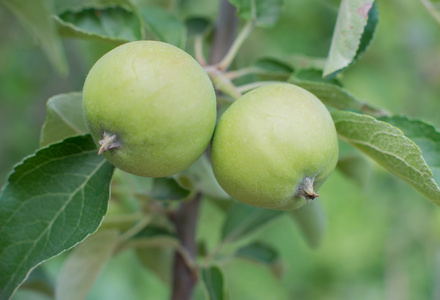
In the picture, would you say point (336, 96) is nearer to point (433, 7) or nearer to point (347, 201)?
point (433, 7)

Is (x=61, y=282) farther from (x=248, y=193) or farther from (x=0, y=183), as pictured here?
(x=0, y=183)

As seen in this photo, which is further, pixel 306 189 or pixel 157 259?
pixel 157 259

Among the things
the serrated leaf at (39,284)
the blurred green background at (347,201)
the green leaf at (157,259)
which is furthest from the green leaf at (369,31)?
the blurred green background at (347,201)

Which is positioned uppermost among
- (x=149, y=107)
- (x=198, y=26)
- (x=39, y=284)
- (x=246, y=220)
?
(x=149, y=107)

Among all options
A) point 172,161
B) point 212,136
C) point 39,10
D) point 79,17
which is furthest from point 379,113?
point 39,10

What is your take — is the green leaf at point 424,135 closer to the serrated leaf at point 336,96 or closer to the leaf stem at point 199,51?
the serrated leaf at point 336,96

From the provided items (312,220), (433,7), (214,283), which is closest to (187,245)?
(214,283)

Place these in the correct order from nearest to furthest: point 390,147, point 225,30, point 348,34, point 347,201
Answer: point 390,147
point 348,34
point 225,30
point 347,201
